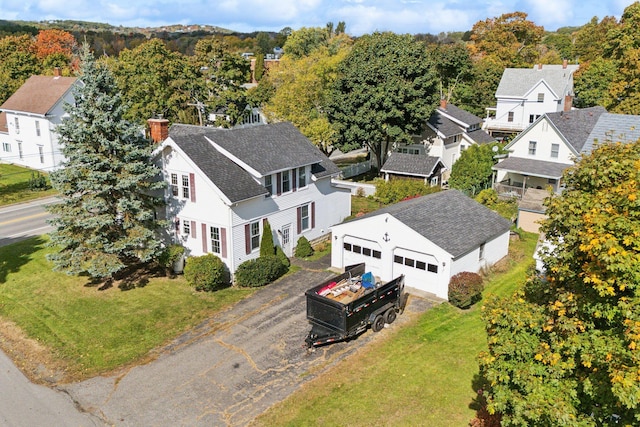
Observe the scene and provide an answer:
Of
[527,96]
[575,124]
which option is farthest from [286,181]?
[527,96]

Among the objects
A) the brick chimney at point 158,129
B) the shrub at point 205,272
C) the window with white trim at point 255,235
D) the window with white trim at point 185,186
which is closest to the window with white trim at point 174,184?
the window with white trim at point 185,186

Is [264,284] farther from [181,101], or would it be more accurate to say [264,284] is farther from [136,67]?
[136,67]

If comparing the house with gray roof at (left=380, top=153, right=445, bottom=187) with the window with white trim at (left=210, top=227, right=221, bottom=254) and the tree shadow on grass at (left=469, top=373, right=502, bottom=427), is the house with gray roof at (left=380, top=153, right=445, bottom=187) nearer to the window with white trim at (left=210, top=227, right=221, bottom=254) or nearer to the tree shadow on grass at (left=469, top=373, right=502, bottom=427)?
the window with white trim at (left=210, top=227, right=221, bottom=254)

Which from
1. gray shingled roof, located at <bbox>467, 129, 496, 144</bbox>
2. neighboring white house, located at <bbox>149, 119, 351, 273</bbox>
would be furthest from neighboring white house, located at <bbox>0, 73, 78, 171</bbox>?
gray shingled roof, located at <bbox>467, 129, 496, 144</bbox>

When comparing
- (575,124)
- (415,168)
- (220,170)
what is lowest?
(415,168)

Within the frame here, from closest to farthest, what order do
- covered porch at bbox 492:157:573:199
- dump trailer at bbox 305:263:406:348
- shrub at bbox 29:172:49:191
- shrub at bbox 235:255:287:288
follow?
1. dump trailer at bbox 305:263:406:348
2. shrub at bbox 235:255:287:288
3. covered porch at bbox 492:157:573:199
4. shrub at bbox 29:172:49:191

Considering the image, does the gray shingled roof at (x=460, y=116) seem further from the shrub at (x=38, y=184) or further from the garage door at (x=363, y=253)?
the shrub at (x=38, y=184)

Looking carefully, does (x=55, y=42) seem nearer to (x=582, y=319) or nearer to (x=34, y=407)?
(x=34, y=407)
